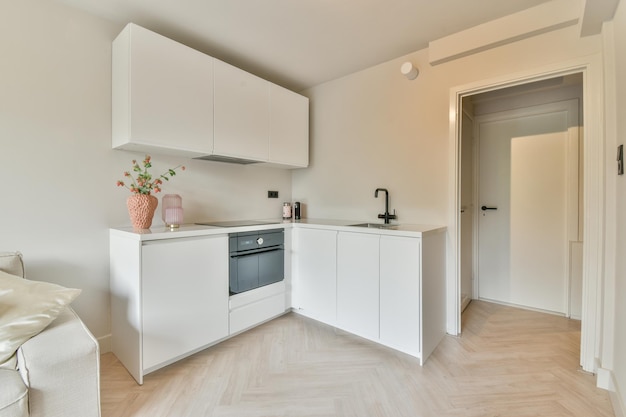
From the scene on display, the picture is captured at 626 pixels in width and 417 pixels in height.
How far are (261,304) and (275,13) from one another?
2260 mm

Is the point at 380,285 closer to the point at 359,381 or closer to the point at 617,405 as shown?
the point at 359,381

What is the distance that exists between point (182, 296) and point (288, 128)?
1.86 meters

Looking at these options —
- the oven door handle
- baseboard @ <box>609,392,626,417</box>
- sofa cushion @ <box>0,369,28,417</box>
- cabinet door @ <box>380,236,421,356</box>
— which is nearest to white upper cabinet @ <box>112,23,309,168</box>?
the oven door handle

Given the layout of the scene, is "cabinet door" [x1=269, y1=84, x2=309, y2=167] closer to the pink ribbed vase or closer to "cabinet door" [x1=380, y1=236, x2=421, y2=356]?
the pink ribbed vase

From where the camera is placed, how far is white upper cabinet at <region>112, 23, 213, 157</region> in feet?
5.98

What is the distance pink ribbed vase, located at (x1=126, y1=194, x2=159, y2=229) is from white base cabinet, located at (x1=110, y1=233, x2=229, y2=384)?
0.15 m

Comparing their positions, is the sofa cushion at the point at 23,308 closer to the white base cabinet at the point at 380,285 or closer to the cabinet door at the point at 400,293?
the white base cabinet at the point at 380,285

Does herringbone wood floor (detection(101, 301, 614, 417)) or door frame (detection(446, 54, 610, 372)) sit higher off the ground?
door frame (detection(446, 54, 610, 372))

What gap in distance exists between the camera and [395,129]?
2605 millimetres

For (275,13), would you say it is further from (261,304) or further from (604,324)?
(604,324)

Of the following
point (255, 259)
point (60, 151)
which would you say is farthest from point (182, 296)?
point (60, 151)

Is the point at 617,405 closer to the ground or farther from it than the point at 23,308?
closer to the ground

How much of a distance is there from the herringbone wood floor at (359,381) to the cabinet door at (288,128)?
169cm

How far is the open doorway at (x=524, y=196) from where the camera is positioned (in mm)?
2652
